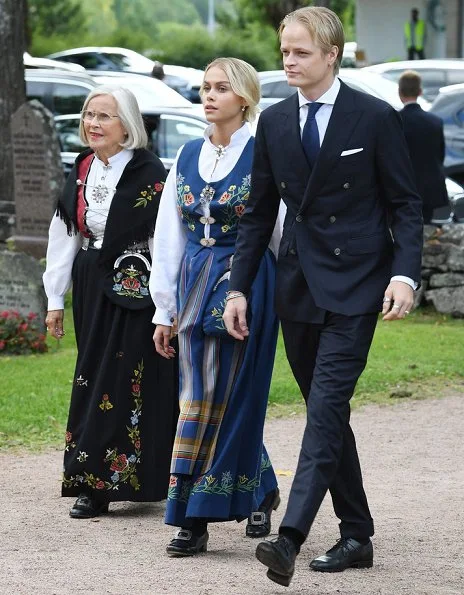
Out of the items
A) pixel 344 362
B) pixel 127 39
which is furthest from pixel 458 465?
pixel 127 39

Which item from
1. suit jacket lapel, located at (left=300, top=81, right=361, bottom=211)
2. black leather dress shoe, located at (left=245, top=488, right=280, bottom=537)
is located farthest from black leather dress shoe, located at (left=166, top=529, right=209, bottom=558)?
suit jacket lapel, located at (left=300, top=81, right=361, bottom=211)

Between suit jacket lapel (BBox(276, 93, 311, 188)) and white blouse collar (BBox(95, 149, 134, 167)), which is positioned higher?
suit jacket lapel (BBox(276, 93, 311, 188))

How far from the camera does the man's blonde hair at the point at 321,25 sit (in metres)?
4.98

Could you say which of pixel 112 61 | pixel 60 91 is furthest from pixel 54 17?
pixel 60 91

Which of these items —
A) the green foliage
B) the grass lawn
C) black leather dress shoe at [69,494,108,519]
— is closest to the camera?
black leather dress shoe at [69,494,108,519]

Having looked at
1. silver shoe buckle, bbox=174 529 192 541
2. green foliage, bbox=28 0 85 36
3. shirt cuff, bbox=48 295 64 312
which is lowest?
silver shoe buckle, bbox=174 529 192 541

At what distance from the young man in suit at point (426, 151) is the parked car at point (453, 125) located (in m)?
5.17

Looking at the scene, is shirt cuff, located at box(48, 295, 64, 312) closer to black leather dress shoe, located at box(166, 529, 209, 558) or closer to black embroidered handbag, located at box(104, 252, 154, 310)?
black embroidered handbag, located at box(104, 252, 154, 310)

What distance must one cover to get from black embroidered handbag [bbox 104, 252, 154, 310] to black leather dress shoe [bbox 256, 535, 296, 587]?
180cm

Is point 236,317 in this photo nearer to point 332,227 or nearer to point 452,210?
point 332,227

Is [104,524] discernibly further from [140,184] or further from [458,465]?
[458,465]

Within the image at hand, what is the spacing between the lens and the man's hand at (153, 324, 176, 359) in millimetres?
5773

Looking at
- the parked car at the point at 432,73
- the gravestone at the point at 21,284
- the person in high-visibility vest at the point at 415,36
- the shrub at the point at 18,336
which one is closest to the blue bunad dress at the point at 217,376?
the shrub at the point at 18,336

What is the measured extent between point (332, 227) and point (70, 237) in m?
1.77
